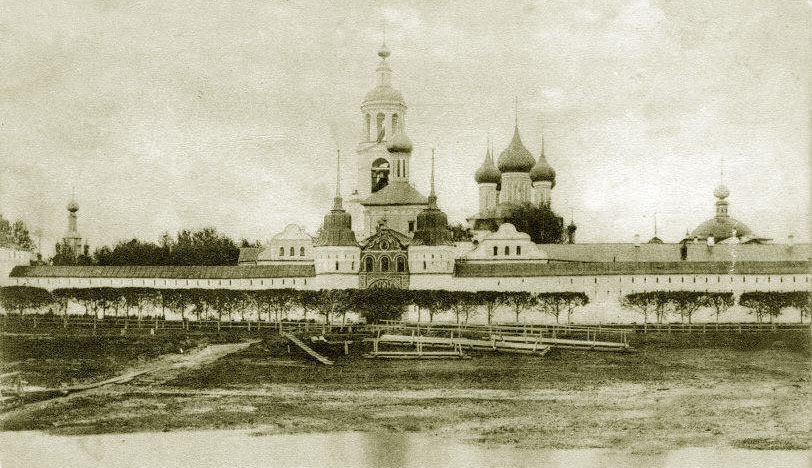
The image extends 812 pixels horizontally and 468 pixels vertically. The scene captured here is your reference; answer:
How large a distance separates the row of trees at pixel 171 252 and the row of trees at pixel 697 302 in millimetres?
8412

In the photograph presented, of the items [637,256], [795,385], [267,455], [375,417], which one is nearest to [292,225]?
[375,417]

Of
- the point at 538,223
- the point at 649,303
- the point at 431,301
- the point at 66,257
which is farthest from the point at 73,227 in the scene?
the point at 538,223

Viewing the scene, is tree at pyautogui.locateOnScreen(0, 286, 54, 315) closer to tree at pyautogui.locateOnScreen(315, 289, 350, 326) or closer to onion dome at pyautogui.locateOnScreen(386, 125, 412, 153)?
tree at pyautogui.locateOnScreen(315, 289, 350, 326)

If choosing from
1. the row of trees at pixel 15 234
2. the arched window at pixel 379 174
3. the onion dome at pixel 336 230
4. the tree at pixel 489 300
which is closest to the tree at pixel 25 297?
the row of trees at pixel 15 234

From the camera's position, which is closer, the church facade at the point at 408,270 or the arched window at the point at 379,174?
the church facade at the point at 408,270

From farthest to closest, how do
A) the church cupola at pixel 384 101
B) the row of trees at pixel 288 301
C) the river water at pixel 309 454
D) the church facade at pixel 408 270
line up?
the church facade at pixel 408 270 < the row of trees at pixel 288 301 < the church cupola at pixel 384 101 < the river water at pixel 309 454

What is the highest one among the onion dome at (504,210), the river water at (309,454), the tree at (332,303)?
the onion dome at (504,210)

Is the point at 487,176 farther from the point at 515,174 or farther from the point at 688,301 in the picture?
the point at 688,301

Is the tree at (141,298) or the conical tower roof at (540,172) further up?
the conical tower roof at (540,172)

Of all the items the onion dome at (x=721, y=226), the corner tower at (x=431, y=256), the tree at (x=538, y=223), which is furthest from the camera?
the tree at (x=538, y=223)

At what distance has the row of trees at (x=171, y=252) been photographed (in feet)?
66.2

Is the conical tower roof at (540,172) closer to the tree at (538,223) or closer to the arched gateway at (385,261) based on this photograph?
the tree at (538,223)

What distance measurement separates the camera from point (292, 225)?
18.7 metres

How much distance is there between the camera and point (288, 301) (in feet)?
79.8
